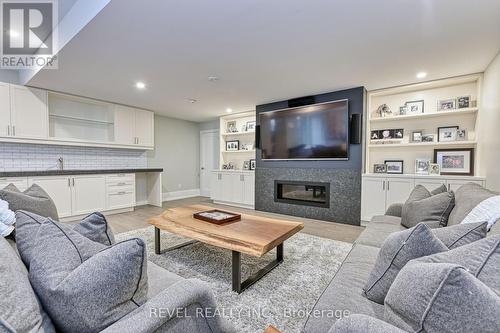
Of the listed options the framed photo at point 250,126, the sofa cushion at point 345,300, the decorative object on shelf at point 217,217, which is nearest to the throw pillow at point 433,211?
the sofa cushion at point 345,300

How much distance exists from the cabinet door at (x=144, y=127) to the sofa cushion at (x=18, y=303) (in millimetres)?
4949

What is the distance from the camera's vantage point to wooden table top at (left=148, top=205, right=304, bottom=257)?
1.81m

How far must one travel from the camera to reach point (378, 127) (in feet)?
13.2

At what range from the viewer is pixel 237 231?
2.11 m

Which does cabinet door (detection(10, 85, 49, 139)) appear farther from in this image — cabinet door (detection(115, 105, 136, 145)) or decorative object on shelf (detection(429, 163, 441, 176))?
decorative object on shelf (detection(429, 163, 441, 176))

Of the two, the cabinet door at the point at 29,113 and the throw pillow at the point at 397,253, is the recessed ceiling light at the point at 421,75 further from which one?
the cabinet door at the point at 29,113

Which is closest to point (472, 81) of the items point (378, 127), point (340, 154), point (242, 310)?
point (378, 127)

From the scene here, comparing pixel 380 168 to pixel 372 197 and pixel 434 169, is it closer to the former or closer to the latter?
pixel 372 197

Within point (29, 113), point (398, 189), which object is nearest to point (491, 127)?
point (398, 189)

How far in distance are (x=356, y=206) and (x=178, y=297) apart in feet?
12.1

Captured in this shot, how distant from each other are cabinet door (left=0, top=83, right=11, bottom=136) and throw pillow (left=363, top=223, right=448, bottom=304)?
5.13 meters

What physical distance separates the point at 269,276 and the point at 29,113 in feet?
15.1

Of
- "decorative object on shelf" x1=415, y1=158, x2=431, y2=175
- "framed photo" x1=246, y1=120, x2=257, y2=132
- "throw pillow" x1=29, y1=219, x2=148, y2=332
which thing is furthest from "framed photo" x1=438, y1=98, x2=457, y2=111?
"throw pillow" x1=29, y1=219, x2=148, y2=332

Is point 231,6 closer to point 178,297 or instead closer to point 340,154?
point 178,297
